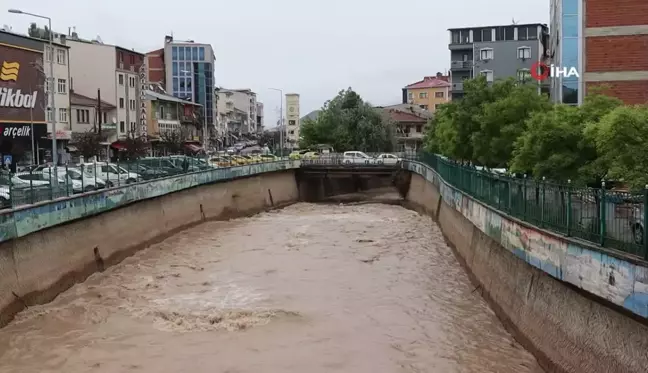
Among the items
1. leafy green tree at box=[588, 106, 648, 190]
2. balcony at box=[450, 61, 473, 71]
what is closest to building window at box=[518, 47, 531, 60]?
balcony at box=[450, 61, 473, 71]

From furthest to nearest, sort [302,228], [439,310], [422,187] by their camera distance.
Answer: [422,187] → [302,228] → [439,310]

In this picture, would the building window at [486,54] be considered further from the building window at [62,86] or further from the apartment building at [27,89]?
the apartment building at [27,89]

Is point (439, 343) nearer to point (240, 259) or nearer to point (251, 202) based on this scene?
Result: point (240, 259)

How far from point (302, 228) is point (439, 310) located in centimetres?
2014

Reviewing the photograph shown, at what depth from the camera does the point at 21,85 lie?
169 ft

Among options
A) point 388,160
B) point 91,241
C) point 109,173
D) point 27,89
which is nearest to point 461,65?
point 388,160

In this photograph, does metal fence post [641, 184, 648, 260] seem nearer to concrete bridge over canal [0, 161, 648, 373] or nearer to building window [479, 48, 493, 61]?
concrete bridge over canal [0, 161, 648, 373]

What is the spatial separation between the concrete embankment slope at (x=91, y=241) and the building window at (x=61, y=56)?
24675mm

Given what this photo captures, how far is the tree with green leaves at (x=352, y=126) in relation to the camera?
80.1 meters

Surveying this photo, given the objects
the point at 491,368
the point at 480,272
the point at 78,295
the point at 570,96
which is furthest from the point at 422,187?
the point at 491,368

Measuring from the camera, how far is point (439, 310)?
18.4 m

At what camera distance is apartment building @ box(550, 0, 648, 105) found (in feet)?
105

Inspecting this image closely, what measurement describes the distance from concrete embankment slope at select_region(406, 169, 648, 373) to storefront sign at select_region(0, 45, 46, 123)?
3953cm

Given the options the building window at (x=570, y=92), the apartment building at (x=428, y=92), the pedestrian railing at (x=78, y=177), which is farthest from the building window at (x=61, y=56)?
the apartment building at (x=428, y=92)
